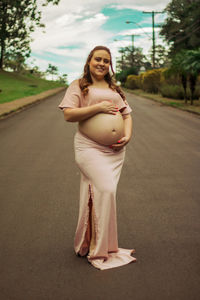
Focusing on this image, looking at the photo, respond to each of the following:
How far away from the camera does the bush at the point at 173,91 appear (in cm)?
2951

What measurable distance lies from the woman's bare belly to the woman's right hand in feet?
0.12

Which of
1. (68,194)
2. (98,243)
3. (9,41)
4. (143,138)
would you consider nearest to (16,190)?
(68,194)

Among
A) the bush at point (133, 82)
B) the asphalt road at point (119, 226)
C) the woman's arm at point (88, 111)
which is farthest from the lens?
the bush at point (133, 82)

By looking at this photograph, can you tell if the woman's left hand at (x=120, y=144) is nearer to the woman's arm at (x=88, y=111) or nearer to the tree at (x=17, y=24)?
the woman's arm at (x=88, y=111)

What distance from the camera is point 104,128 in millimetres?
3902

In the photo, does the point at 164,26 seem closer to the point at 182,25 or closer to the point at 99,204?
the point at 182,25

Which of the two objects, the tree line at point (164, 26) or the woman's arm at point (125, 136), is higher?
the tree line at point (164, 26)

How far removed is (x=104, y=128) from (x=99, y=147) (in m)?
0.19

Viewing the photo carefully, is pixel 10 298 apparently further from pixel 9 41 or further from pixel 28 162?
pixel 9 41

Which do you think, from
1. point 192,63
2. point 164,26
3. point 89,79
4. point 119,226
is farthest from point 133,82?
point 89,79

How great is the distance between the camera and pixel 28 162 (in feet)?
30.3

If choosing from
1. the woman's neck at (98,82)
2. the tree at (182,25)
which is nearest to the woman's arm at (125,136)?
the woman's neck at (98,82)

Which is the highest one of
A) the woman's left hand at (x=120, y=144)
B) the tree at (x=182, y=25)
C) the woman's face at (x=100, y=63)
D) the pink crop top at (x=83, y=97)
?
the tree at (x=182, y=25)

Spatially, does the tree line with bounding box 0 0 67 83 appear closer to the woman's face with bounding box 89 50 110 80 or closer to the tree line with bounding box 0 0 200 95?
the tree line with bounding box 0 0 200 95
